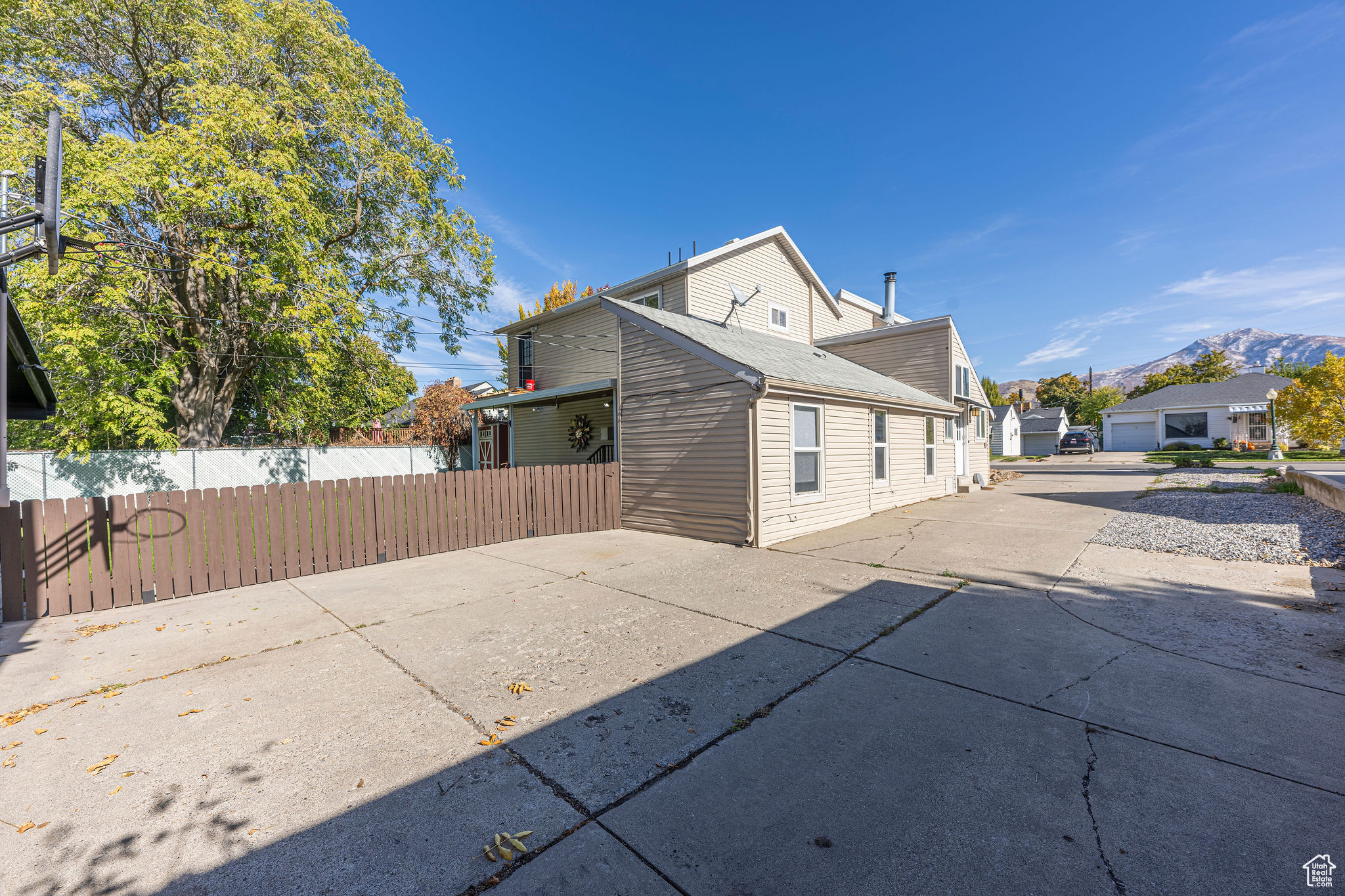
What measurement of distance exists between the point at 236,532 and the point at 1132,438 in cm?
5520

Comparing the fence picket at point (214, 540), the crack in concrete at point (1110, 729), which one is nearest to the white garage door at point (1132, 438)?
the crack in concrete at point (1110, 729)

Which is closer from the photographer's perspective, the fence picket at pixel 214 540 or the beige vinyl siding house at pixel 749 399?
the fence picket at pixel 214 540

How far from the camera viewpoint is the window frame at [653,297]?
14086 mm

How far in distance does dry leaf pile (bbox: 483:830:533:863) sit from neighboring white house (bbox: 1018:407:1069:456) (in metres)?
54.2

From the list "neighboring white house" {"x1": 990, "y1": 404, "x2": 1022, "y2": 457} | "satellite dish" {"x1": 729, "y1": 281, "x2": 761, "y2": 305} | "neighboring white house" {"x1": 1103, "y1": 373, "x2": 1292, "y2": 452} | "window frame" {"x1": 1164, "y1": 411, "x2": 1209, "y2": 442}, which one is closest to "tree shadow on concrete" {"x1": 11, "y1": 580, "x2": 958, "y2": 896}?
"satellite dish" {"x1": 729, "y1": 281, "x2": 761, "y2": 305}

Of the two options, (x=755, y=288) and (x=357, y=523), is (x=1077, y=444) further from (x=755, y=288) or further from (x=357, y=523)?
(x=357, y=523)

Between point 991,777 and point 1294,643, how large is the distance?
3624 millimetres

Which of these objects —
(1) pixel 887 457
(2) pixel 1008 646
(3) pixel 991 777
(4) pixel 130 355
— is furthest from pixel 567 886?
(4) pixel 130 355

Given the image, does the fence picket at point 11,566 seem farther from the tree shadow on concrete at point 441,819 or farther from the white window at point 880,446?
the white window at point 880,446

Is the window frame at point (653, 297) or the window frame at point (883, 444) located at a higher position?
the window frame at point (653, 297)

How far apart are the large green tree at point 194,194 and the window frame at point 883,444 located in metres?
13.2

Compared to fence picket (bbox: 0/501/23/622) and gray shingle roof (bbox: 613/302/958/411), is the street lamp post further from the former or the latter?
fence picket (bbox: 0/501/23/622)

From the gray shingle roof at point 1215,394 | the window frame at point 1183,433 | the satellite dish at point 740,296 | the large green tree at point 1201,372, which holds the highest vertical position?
the large green tree at point 1201,372

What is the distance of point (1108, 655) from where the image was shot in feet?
12.7
